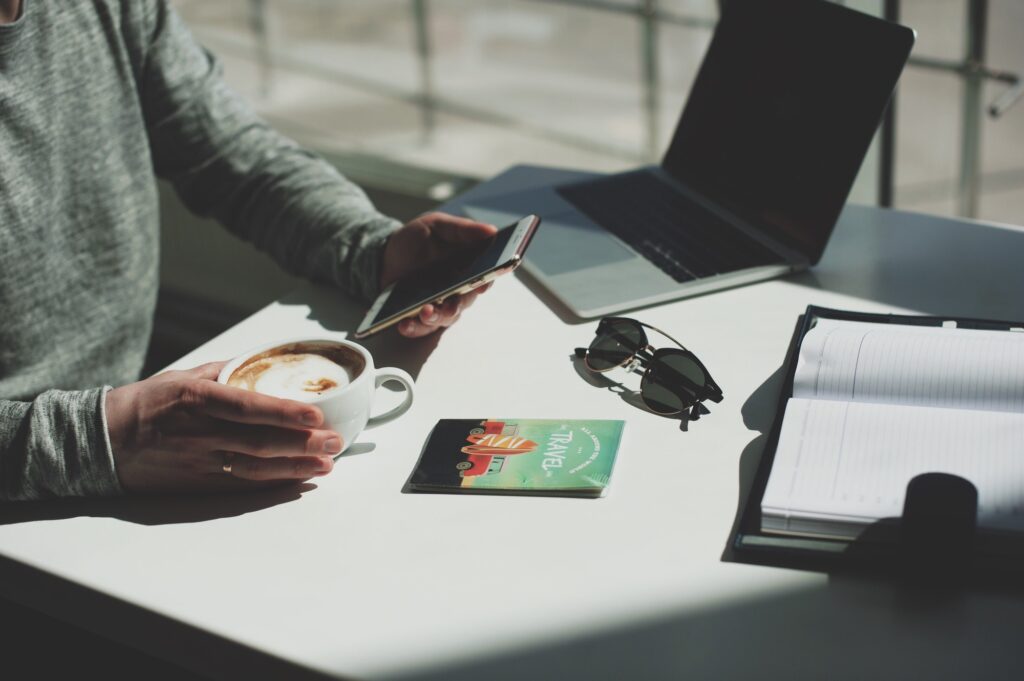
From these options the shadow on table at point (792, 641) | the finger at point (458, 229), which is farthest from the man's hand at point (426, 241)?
the shadow on table at point (792, 641)

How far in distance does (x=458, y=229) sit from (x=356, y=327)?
15 centimetres

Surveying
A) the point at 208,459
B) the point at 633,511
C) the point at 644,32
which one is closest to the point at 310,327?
the point at 208,459

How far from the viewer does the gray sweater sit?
1066 mm

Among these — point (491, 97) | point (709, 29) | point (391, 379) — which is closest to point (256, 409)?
point (391, 379)

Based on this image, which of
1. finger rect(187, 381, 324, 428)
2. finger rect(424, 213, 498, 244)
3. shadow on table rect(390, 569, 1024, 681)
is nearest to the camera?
shadow on table rect(390, 569, 1024, 681)

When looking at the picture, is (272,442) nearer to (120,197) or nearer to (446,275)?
(446,275)

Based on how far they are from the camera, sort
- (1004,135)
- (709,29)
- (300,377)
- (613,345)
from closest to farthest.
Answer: (300,377), (613,345), (709,29), (1004,135)

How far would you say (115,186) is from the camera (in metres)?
1.17

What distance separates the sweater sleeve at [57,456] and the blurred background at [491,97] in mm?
1258

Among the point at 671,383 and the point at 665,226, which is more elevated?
the point at 665,226

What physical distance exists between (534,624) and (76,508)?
1.28 ft

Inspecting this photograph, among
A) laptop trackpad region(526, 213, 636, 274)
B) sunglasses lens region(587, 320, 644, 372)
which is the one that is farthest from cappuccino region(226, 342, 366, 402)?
laptop trackpad region(526, 213, 636, 274)

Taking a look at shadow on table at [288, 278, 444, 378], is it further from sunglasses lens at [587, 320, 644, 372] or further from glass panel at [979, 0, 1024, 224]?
glass panel at [979, 0, 1024, 224]

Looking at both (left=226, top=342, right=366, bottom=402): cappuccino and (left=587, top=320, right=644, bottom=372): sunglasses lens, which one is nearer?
(left=226, top=342, right=366, bottom=402): cappuccino
